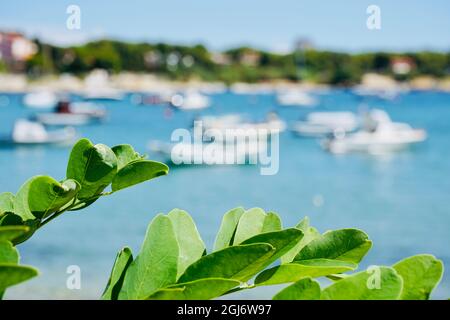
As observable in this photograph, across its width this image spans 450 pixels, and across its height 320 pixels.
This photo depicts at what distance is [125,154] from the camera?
0.40 metres

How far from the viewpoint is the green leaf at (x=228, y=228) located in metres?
0.43

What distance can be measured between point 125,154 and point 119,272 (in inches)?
2.7

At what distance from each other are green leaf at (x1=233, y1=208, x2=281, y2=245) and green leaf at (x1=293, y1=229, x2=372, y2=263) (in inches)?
1.3

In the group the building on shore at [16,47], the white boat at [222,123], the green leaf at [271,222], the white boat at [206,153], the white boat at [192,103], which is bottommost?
the white boat at [206,153]

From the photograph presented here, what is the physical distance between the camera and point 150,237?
1.25 ft

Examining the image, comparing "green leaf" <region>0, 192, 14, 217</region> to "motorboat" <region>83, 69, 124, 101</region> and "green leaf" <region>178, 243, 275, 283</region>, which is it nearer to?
"green leaf" <region>178, 243, 275, 283</region>

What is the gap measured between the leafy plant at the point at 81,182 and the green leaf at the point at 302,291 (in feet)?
0.33

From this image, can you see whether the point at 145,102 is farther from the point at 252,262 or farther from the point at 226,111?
the point at 252,262

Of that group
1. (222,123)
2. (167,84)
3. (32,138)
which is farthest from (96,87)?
(32,138)

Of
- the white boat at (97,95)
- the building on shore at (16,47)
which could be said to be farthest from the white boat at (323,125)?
the white boat at (97,95)

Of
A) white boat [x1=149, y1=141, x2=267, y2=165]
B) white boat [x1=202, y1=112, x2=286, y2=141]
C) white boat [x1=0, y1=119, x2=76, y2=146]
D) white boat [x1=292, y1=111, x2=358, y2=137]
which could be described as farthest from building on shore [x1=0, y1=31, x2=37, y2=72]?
white boat [x1=149, y1=141, x2=267, y2=165]

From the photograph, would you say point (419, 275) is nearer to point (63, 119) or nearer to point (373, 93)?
point (63, 119)

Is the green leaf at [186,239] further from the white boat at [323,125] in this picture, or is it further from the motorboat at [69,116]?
the motorboat at [69,116]
